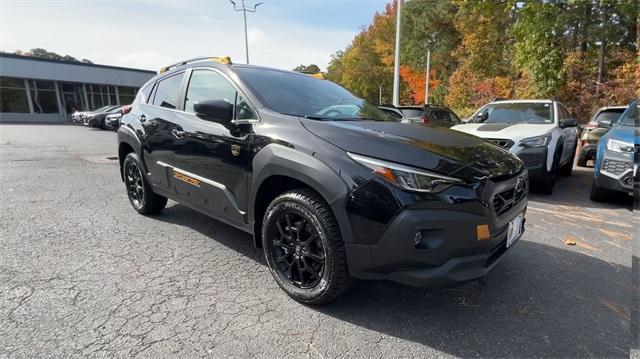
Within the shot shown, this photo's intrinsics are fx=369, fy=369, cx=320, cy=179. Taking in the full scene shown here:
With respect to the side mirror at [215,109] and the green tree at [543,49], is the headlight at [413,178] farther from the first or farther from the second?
the green tree at [543,49]

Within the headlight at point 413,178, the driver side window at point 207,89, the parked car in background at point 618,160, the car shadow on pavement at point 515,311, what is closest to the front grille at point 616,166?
the parked car in background at point 618,160

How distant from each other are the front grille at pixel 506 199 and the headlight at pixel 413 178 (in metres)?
0.38

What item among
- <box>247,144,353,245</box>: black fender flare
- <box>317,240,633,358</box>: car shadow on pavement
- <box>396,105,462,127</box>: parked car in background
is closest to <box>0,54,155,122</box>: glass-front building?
<box>396,105,462,127</box>: parked car in background

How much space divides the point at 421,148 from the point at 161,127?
A: 2.74m

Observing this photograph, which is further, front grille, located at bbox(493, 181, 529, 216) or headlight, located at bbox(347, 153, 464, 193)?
front grille, located at bbox(493, 181, 529, 216)

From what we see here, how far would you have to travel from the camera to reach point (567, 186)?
6.96m

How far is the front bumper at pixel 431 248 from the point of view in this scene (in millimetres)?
2121

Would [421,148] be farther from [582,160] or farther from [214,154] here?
[582,160]

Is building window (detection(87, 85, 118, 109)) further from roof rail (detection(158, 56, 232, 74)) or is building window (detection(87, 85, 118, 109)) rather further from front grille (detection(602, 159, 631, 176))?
front grille (detection(602, 159, 631, 176))

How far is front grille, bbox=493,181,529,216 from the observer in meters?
2.38

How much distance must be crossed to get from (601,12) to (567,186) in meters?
17.3

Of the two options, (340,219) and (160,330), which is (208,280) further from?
(340,219)

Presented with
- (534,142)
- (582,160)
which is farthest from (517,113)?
(582,160)

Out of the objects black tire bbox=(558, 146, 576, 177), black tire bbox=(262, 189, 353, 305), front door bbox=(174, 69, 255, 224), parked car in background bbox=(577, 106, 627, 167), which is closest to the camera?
black tire bbox=(262, 189, 353, 305)
